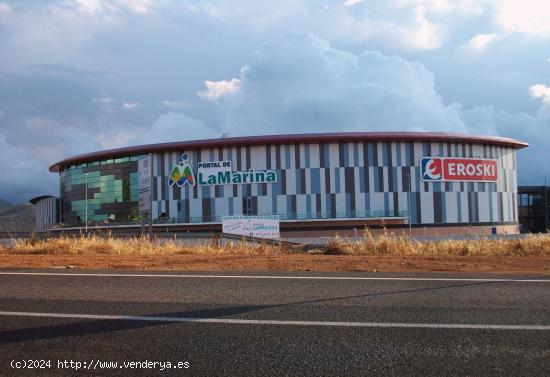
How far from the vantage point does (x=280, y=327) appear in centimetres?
561

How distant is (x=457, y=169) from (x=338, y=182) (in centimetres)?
1225

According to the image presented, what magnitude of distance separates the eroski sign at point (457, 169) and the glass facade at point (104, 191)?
30169 mm

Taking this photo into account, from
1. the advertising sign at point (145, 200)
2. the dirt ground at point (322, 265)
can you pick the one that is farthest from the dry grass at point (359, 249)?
the advertising sign at point (145, 200)

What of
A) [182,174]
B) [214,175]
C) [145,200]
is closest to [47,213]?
[182,174]

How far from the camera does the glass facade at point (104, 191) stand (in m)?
56.1

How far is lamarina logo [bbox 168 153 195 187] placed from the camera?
51469 mm

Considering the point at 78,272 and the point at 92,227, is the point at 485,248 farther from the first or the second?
the point at 92,227

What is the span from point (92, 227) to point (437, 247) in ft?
149

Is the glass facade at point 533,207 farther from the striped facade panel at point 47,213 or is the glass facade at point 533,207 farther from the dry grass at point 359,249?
the striped facade panel at point 47,213

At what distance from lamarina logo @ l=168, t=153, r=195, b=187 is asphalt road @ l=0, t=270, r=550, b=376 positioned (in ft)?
141

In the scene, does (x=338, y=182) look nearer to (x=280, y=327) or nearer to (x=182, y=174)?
(x=182, y=174)

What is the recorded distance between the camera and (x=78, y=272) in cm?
1046

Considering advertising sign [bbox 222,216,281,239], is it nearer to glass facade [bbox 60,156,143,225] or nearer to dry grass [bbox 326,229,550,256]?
dry grass [bbox 326,229,550,256]

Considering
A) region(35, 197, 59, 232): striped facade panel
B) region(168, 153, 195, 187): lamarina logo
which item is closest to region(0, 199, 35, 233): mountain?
region(35, 197, 59, 232): striped facade panel
